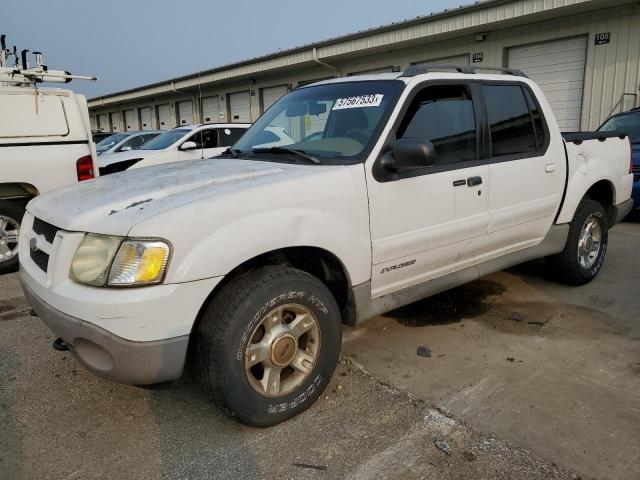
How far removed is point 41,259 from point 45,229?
0.16 metres

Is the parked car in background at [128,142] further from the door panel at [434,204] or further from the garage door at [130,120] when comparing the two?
the garage door at [130,120]

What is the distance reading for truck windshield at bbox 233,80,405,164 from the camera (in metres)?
3.07

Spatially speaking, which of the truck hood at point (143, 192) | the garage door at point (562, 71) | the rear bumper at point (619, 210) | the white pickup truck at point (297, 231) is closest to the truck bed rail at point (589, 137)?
the white pickup truck at point (297, 231)

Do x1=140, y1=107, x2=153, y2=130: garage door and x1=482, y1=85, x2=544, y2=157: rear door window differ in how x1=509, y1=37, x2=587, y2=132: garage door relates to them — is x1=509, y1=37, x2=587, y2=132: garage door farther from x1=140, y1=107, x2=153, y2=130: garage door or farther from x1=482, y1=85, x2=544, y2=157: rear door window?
x1=140, y1=107, x2=153, y2=130: garage door

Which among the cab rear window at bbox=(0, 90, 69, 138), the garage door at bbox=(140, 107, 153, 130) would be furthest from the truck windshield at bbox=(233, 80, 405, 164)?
the garage door at bbox=(140, 107, 153, 130)

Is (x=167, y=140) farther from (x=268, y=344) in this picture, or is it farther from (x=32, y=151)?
(x=268, y=344)

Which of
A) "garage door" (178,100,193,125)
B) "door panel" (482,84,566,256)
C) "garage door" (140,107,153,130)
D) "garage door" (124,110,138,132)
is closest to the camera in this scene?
"door panel" (482,84,566,256)

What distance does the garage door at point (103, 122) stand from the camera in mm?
39031

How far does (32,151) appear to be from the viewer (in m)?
5.62

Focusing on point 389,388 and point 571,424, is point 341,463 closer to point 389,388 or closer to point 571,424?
point 389,388

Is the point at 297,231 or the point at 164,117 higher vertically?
the point at 164,117

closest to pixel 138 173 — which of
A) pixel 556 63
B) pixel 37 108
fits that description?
pixel 37 108

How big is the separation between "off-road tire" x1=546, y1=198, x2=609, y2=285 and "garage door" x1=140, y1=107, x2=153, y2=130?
95.5ft

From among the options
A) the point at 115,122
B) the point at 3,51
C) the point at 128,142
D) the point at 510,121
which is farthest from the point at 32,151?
the point at 115,122
